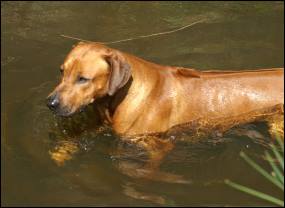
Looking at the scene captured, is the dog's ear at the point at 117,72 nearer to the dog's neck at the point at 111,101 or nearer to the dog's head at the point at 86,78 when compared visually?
the dog's head at the point at 86,78

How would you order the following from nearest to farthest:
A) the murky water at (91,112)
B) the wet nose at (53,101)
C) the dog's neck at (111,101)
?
the murky water at (91,112) < the wet nose at (53,101) < the dog's neck at (111,101)

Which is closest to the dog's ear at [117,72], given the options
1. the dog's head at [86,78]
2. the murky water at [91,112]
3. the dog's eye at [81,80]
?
the dog's head at [86,78]

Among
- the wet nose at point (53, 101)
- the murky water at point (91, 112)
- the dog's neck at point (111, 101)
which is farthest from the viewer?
the dog's neck at point (111, 101)

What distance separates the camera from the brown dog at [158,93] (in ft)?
20.2

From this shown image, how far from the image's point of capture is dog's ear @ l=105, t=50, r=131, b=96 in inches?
241

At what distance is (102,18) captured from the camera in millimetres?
10945

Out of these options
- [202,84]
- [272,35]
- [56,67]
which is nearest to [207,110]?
[202,84]

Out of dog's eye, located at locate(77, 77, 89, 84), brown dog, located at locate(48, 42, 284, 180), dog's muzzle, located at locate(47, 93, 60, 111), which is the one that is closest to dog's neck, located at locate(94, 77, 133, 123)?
brown dog, located at locate(48, 42, 284, 180)

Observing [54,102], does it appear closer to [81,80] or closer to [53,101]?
[53,101]

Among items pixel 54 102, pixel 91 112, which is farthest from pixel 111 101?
pixel 54 102

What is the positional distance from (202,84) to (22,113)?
2.57 metres

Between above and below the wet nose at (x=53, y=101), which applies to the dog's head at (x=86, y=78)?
above

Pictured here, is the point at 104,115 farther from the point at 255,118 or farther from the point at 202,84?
the point at 255,118

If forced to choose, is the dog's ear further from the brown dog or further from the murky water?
the murky water
